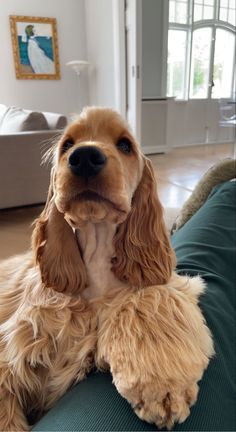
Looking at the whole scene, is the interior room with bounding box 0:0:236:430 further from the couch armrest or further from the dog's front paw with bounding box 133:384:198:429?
the dog's front paw with bounding box 133:384:198:429

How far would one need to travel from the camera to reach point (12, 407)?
65 cm

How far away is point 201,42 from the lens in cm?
509

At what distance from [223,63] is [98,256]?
5.47 metres

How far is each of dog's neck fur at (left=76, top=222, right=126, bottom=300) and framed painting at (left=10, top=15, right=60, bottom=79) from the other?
586cm

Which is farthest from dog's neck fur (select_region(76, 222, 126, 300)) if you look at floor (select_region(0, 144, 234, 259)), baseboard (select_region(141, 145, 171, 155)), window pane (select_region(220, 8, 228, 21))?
baseboard (select_region(141, 145, 171, 155))

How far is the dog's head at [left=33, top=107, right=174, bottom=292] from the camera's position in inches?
25.1

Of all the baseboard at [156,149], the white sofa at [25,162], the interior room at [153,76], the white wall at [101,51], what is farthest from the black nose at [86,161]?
the baseboard at [156,149]

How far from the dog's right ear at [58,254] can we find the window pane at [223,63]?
16.9 feet

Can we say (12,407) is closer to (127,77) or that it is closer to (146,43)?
(127,77)

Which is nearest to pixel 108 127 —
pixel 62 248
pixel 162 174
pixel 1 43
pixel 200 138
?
pixel 62 248

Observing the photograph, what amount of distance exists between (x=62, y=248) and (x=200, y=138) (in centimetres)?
689

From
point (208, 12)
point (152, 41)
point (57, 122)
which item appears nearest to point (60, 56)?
point (152, 41)

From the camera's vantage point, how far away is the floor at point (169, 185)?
8.61 ft

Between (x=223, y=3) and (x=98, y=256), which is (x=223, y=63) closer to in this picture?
(x=223, y=3)
